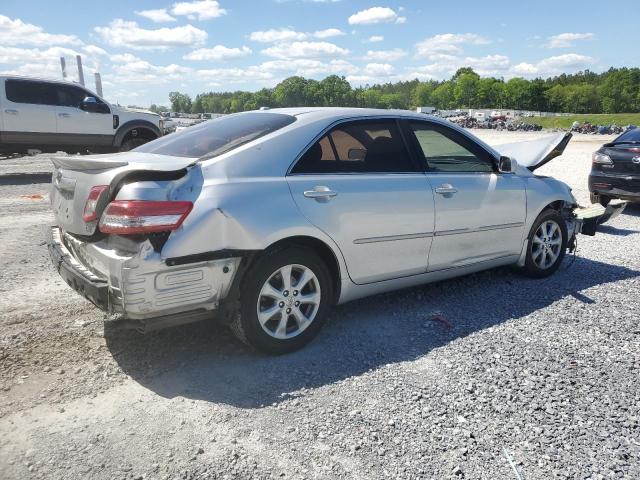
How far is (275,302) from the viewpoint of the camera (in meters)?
3.46

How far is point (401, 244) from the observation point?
13.1 ft

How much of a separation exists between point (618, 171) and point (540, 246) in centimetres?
484

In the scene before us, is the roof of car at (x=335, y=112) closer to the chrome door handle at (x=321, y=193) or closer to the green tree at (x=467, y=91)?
the chrome door handle at (x=321, y=193)

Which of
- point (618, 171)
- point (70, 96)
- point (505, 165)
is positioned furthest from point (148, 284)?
point (70, 96)

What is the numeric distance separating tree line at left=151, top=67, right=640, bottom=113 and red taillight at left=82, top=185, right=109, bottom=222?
13824 cm

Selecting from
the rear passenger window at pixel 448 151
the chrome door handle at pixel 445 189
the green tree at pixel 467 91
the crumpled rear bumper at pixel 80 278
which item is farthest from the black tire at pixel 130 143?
the green tree at pixel 467 91

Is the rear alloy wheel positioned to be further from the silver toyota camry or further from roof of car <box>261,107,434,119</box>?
roof of car <box>261,107,434,119</box>

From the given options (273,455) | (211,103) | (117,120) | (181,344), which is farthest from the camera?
(211,103)

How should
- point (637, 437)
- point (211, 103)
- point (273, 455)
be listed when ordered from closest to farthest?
1. point (273, 455)
2. point (637, 437)
3. point (211, 103)

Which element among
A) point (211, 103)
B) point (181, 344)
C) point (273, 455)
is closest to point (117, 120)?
point (181, 344)

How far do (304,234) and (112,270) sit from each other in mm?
1196

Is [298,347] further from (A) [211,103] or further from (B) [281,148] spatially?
(A) [211,103]

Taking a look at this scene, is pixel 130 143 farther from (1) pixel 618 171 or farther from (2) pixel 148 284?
(2) pixel 148 284

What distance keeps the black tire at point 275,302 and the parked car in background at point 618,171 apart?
7267 mm
